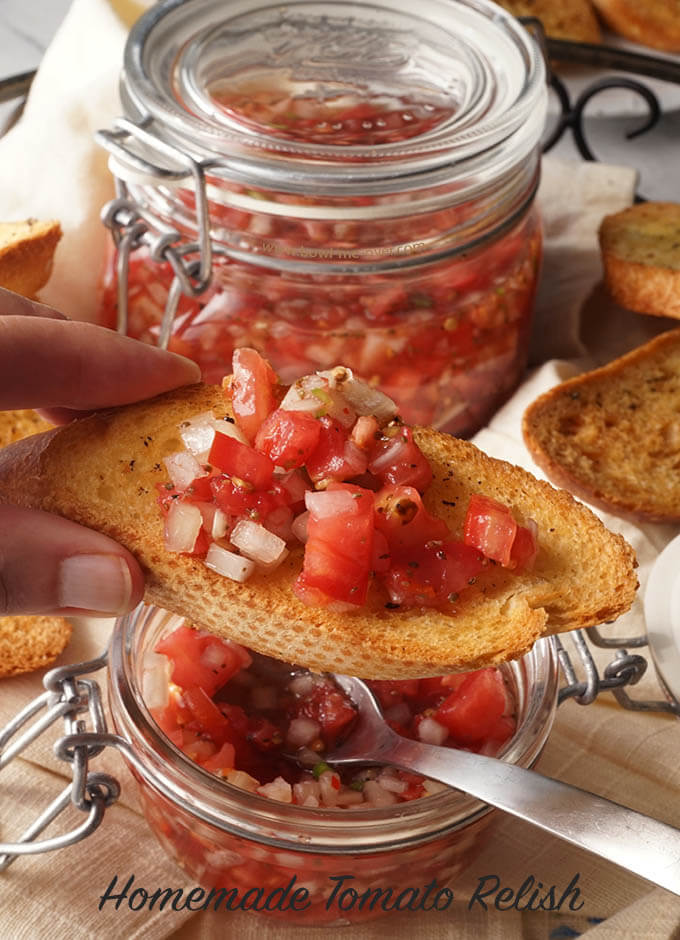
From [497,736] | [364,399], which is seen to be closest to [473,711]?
[497,736]

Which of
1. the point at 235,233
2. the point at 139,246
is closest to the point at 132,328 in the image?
the point at 139,246

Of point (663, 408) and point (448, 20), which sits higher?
point (448, 20)

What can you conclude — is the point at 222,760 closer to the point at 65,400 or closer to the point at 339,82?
the point at 65,400

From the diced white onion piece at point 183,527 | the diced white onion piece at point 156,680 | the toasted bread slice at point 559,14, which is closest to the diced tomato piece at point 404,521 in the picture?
the diced white onion piece at point 183,527

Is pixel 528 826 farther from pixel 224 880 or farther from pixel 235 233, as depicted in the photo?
pixel 235 233

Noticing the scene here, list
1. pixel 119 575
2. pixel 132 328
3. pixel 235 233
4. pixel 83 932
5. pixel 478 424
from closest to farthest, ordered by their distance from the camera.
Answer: pixel 119 575 < pixel 83 932 < pixel 235 233 < pixel 132 328 < pixel 478 424

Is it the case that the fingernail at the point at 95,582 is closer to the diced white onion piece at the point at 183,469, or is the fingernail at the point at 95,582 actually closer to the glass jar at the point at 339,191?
the diced white onion piece at the point at 183,469

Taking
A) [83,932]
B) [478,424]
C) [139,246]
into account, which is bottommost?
[83,932]

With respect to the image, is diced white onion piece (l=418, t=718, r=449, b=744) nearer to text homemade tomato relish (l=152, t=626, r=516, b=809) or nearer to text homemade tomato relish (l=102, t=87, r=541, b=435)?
text homemade tomato relish (l=152, t=626, r=516, b=809)
